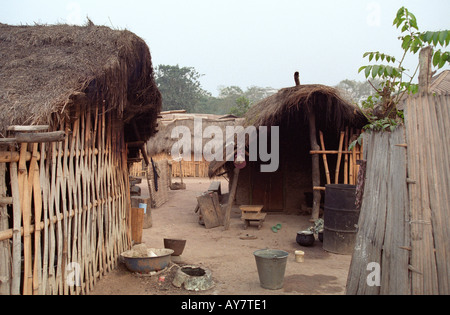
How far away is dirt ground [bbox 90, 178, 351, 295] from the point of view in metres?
5.62

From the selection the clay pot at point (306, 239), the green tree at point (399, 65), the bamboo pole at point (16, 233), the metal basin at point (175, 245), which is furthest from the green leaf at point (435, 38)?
the clay pot at point (306, 239)

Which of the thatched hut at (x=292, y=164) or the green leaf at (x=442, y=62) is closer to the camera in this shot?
the green leaf at (x=442, y=62)

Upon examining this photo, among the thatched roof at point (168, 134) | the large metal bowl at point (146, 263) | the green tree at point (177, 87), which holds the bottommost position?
the large metal bowl at point (146, 263)

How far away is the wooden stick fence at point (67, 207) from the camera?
3518mm

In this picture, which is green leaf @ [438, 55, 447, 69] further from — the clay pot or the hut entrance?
the hut entrance

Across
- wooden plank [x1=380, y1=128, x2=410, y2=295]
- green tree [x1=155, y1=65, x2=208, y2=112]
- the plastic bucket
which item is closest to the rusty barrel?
the plastic bucket

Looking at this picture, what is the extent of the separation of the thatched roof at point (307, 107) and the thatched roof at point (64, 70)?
4.04m

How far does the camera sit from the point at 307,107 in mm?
10180

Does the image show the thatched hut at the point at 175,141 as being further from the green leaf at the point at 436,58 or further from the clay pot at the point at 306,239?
the green leaf at the point at 436,58

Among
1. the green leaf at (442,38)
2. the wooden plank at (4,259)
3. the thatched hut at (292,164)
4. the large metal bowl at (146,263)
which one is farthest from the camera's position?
the thatched hut at (292,164)

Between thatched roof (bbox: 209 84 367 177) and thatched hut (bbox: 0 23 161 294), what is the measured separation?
3.86 m

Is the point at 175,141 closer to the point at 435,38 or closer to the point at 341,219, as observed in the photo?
the point at 341,219

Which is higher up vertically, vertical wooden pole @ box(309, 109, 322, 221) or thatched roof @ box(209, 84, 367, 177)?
thatched roof @ box(209, 84, 367, 177)
